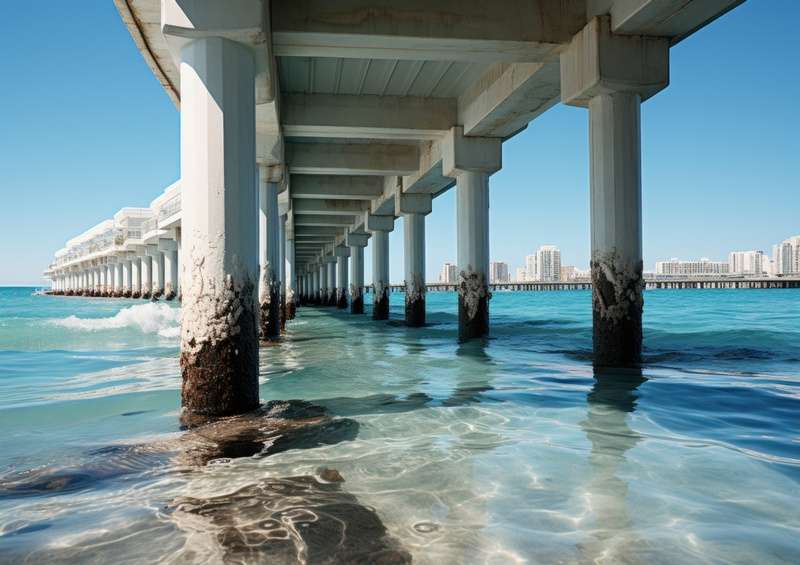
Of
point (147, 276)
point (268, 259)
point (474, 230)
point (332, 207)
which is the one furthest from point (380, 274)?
point (147, 276)

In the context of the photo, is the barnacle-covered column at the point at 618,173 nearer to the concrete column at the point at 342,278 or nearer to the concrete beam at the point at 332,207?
the concrete beam at the point at 332,207

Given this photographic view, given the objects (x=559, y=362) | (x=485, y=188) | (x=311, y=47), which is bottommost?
(x=559, y=362)

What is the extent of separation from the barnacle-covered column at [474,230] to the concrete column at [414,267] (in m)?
6.05

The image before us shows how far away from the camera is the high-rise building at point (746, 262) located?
517ft

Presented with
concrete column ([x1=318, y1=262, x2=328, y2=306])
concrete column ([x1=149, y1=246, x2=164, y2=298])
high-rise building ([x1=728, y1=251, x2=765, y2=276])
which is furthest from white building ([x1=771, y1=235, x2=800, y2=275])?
concrete column ([x1=149, y1=246, x2=164, y2=298])

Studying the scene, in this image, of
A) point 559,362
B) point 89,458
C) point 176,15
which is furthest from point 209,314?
point 559,362

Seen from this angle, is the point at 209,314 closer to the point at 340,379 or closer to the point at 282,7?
the point at 340,379

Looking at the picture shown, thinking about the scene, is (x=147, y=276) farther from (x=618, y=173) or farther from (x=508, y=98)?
(x=618, y=173)

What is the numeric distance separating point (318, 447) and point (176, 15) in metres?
4.60

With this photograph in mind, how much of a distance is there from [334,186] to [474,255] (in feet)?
34.2

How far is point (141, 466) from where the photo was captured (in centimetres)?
471

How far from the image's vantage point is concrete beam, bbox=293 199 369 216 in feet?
97.2

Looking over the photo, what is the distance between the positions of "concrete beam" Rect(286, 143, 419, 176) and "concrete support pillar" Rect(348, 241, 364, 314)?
1510cm

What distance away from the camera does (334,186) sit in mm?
24500
